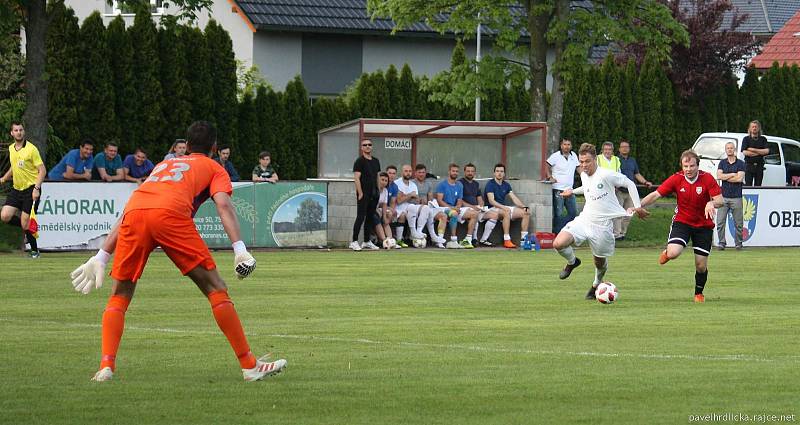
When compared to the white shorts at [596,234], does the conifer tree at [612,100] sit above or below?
above

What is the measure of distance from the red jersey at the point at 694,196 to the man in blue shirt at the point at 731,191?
10.8 metres

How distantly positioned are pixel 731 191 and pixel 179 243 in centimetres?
2022

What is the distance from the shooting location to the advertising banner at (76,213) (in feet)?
79.8

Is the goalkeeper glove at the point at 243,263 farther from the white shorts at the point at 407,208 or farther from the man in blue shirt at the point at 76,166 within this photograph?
the white shorts at the point at 407,208

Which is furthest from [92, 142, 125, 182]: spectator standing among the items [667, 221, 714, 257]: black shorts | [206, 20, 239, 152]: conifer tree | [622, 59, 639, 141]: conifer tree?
[622, 59, 639, 141]: conifer tree

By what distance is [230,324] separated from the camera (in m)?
9.63

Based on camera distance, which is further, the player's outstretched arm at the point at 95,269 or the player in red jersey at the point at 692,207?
the player in red jersey at the point at 692,207

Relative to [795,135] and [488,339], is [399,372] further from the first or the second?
[795,135]

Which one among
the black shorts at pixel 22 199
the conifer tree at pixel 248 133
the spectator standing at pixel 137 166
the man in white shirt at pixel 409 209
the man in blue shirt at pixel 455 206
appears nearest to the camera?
the black shorts at pixel 22 199

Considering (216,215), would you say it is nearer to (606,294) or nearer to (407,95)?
(606,294)

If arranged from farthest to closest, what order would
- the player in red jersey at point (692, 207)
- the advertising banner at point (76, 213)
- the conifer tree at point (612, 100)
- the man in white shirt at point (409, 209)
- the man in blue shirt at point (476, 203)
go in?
the conifer tree at point (612, 100)
the man in blue shirt at point (476, 203)
the man in white shirt at point (409, 209)
the advertising banner at point (76, 213)
the player in red jersey at point (692, 207)

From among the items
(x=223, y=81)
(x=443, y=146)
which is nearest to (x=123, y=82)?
(x=223, y=81)

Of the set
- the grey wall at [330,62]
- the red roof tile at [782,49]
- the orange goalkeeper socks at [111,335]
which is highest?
the red roof tile at [782,49]
